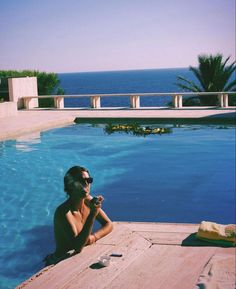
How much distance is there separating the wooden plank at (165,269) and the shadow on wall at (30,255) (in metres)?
2.12

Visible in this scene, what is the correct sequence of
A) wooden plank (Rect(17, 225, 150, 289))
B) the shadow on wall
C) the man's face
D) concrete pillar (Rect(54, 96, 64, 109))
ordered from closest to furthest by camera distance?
wooden plank (Rect(17, 225, 150, 289)) → the man's face → the shadow on wall → concrete pillar (Rect(54, 96, 64, 109))

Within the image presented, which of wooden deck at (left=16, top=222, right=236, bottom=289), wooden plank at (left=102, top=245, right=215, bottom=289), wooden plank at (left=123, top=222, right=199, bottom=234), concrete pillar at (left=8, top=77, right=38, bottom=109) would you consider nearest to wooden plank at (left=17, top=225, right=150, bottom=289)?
wooden deck at (left=16, top=222, right=236, bottom=289)

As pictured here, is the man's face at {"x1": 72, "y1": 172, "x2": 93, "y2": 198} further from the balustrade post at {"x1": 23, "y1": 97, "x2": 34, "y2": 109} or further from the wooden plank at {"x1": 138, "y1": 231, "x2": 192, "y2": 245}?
the balustrade post at {"x1": 23, "y1": 97, "x2": 34, "y2": 109}

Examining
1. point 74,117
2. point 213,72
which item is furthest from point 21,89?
point 213,72

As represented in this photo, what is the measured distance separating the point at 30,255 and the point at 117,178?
155 inches

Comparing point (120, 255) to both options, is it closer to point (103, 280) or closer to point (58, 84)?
point (103, 280)

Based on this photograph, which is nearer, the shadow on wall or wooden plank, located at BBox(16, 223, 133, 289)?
wooden plank, located at BBox(16, 223, 133, 289)

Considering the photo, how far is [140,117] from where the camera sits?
15734 millimetres

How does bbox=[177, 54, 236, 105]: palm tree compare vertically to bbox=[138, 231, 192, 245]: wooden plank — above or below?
above

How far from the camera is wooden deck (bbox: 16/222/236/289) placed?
339cm

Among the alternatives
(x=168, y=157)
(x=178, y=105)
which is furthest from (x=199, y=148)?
(x=178, y=105)

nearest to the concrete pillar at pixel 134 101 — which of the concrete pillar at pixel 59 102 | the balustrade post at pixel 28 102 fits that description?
the concrete pillar at pixel 59 102

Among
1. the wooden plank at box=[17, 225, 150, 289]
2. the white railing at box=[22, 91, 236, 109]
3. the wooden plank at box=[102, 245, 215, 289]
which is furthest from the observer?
the white railing at box=[22, 91, 236, 109]

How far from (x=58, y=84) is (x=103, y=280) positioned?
24.6 meters
